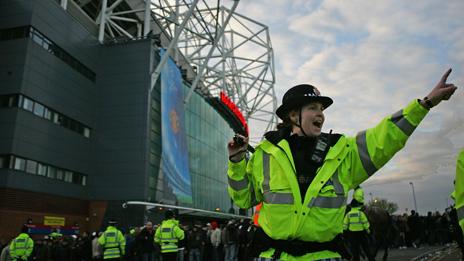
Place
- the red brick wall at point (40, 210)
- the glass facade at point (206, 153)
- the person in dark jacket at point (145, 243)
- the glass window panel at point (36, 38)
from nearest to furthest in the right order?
the person in dark jacket at point (145, 243) < the red brick wall at point (40, 210) < the glass window panel at point (36, 38) < the glass facade at point (206, 153)

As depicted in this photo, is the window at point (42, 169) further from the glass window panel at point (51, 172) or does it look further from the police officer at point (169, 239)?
the police officer at point (169, 239)

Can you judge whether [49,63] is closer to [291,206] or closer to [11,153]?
[11,153]

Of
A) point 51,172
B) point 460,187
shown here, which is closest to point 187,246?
point 460,187

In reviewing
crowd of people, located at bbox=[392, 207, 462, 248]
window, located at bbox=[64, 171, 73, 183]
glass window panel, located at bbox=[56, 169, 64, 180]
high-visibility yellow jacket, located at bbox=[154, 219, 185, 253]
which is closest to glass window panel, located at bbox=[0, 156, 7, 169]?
glass window panel, located at bbox=[56, 169, 64, 180]

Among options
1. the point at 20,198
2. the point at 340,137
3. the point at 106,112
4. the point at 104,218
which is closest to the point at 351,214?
the point at 340,137

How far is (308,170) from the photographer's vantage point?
2805mm

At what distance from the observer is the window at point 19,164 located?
2352 centimetres

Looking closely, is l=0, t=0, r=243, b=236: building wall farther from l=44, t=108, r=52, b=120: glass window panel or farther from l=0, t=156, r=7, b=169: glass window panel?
l=44, t=108, r=52, b=120: glass window panel

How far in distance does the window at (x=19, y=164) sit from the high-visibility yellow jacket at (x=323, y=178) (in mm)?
24121

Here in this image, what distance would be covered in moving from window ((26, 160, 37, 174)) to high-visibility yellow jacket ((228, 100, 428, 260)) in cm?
2477

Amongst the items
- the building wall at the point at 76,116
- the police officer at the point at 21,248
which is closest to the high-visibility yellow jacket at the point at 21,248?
the police officer at the point at 21,248

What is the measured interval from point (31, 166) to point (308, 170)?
25.5 m

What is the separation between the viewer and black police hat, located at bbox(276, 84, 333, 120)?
2.97 meters

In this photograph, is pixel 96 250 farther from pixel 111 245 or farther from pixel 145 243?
pixel 111 245
